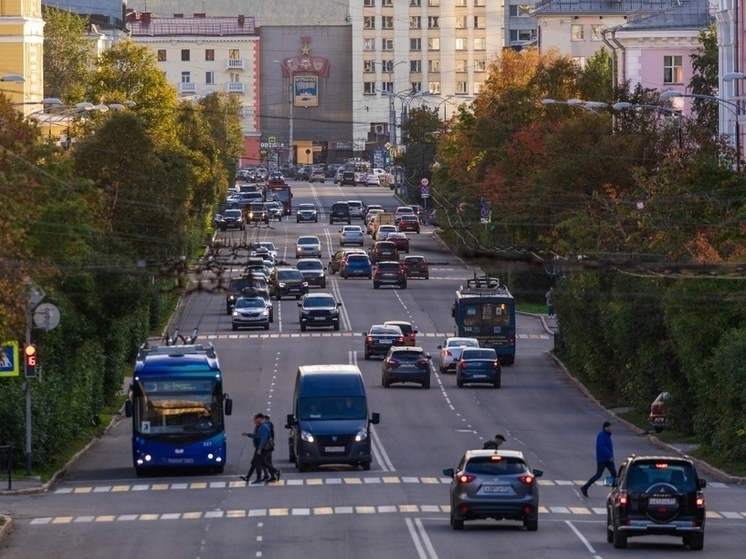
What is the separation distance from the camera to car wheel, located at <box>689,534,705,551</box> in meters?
27.7

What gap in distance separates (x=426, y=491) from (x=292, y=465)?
674 centimetres

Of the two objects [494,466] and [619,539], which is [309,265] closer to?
[494,466]

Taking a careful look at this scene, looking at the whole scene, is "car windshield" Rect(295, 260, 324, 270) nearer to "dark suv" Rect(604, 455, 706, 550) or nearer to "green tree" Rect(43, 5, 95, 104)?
"green tree" Rect(43, 5, 95, 104)

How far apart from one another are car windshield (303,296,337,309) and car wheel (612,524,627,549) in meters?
48.0

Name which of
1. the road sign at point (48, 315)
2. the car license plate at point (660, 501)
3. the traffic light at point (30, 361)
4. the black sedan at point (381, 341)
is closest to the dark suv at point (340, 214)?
the black sedan at point (381, 341)

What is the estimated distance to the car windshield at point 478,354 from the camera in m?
59.8

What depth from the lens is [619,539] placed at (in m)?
28.0

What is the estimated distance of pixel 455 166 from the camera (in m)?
104

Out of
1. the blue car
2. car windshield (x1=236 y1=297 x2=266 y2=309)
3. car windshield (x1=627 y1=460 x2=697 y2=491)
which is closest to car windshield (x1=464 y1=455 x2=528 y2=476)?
car windshield (x1=627 y1=460 x2=697 y2=491)

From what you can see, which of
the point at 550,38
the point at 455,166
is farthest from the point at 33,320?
the point at 550,38

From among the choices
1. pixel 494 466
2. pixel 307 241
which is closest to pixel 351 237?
pixel 307 241

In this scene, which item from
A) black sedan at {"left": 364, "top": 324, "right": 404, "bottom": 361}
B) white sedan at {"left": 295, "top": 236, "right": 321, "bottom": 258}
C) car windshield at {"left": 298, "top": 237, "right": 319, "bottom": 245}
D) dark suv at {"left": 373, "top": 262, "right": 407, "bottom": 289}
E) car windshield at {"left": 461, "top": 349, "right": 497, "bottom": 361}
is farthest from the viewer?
car windshield at {"left": 298, "top": 237, "right": 319, "bottom": 245}

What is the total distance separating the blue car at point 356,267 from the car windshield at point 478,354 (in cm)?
3606

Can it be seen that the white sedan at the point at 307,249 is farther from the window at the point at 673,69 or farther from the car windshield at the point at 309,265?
the window at the point at 673,69
